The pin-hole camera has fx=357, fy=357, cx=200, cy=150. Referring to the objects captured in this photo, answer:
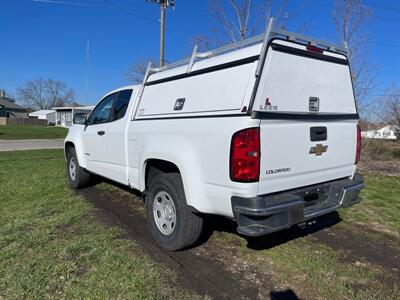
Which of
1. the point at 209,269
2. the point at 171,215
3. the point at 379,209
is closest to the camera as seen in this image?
the point at 209,269

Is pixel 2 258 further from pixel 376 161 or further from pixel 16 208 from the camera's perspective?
pixel 376 161

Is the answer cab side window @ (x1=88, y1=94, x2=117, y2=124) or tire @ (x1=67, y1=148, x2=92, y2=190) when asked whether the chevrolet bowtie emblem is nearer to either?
cab side window @ (x1=88, y1=94, x2=117, y2=124)

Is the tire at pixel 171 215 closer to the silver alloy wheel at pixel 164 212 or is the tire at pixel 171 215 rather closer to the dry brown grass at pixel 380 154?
the silver alloy wheel at pixel 164 212

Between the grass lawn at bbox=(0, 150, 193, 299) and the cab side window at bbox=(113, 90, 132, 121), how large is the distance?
1.66m

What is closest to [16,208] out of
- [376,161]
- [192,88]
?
[192,88]

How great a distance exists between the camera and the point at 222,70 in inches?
148

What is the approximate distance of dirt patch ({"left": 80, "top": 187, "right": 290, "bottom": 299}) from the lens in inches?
131

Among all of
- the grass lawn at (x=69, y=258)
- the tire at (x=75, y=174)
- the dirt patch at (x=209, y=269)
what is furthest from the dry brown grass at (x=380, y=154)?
the grass lawn at (x=69, y=258)

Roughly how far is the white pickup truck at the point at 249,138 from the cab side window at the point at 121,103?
2.01ft

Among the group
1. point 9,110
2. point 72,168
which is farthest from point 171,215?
point 9,110

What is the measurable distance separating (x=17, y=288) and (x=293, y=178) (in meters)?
2.87

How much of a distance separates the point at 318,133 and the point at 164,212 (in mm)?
2051

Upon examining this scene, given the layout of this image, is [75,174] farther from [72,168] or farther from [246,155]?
[246,155]

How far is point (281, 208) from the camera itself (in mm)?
3383
